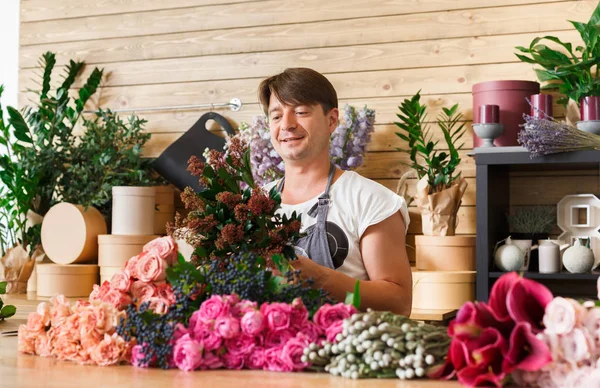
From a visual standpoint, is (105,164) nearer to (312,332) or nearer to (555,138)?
(555,138)

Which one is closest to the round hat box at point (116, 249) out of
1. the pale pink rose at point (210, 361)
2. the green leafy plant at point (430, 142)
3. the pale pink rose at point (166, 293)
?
the green leafy plant at point (430, 142)

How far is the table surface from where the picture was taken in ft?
3.71

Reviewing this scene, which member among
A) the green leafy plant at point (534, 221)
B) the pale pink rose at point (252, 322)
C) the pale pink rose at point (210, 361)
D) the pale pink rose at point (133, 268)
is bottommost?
the pale pink rose at point (210, 361)

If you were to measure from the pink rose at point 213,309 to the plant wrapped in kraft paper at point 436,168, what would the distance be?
215 centimetres

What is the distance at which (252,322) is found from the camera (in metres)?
1.21

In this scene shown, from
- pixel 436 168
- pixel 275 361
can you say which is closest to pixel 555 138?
pixel 436 168

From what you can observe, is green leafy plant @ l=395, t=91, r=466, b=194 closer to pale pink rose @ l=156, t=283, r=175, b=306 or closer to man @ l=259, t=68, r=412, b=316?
man @ l=259, t=68, r=412, b=316

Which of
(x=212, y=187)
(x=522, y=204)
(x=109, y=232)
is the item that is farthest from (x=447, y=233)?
(x=212, y=187)

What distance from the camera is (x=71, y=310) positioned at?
141 centimetres

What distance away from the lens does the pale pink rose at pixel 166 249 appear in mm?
1404

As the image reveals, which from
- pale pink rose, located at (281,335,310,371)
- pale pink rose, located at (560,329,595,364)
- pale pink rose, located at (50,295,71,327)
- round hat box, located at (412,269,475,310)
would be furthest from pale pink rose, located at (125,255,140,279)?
round hat box, located at (412,269,475,310)

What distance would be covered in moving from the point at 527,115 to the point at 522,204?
47 cm

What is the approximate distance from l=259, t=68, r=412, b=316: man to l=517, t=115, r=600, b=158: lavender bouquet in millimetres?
1074

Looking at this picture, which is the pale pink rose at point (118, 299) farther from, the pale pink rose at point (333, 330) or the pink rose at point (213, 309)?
the pale pink rose at point (333, 330)
